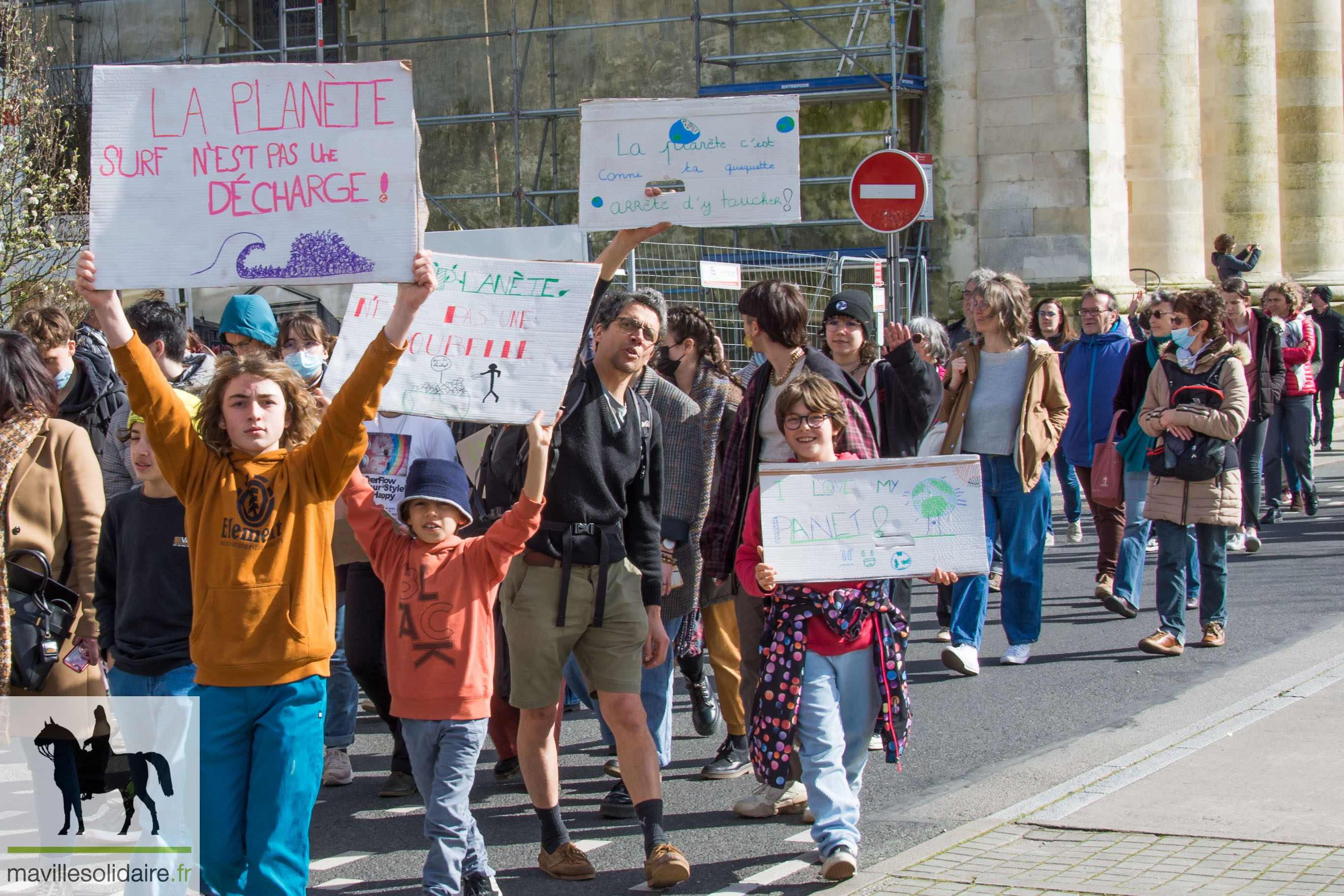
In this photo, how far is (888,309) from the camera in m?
17.3

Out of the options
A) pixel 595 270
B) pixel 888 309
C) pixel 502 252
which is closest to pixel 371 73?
pixel 595 270

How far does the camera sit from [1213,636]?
8281 mm

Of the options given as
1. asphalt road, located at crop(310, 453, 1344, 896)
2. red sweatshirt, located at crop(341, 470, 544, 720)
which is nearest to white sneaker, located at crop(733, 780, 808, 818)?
asphalt road, located at crop(310, 453, 1344, 896)

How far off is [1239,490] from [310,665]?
5557 millimetres

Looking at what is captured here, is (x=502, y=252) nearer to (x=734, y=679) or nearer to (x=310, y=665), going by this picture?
(x=734, y=679)

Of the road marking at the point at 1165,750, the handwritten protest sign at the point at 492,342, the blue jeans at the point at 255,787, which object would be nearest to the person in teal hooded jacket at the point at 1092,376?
the road marking at the point at 1165,750

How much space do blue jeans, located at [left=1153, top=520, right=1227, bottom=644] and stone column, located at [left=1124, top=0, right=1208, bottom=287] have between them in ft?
39.5

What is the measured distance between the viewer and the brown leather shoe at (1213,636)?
827cm

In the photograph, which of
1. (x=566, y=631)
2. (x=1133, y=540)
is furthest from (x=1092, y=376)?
(x=566, y=631)

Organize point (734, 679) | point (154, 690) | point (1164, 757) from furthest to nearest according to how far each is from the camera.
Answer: point (734, 679), point (1164, 757), point (154, 690)

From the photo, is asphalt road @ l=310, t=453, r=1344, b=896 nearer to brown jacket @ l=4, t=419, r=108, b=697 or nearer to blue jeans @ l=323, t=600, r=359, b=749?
blue jeans @ l=323, t=600, r=359, b=749

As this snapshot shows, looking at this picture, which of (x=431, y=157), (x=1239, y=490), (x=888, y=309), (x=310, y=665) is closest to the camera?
(x=310, y=665)

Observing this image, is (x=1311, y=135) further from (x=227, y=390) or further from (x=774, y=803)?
(x=227, y=390)

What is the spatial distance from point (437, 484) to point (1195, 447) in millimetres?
4715
